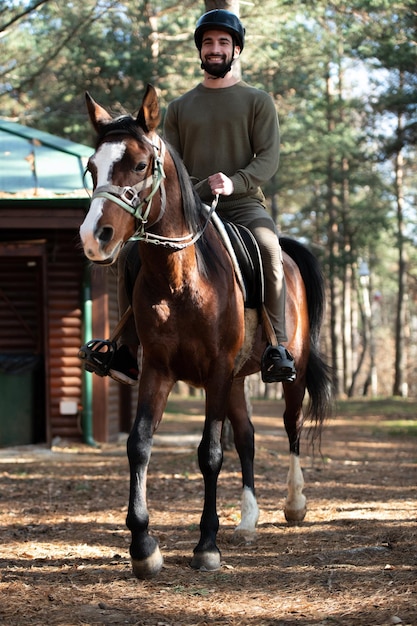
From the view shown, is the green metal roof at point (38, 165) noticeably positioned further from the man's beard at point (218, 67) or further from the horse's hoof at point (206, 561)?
the horse's hoof at point (206, 561)

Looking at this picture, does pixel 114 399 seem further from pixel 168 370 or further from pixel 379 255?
pixel 379 255

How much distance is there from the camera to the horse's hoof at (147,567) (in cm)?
514

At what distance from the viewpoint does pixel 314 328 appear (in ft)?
26.9

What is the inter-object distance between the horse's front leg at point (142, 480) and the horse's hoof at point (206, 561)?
0.94ft

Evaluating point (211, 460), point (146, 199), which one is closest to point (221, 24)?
point (146, 199)

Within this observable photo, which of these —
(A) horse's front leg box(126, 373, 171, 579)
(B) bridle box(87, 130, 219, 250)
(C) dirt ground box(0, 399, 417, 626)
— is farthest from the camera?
(A) horse's front leg box(126, 373, 171, 579)

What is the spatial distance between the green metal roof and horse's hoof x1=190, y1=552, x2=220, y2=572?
8.58 m

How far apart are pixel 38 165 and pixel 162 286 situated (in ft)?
30.6

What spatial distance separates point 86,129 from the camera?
24328 millimetres

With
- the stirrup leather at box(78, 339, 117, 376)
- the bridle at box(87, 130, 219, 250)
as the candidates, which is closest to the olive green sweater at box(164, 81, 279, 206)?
the bridle at box(87, 130, 219, 250)

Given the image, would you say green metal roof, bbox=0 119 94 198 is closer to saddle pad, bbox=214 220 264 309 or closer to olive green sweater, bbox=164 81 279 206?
olive green sweater, bbox=164 81 279 206

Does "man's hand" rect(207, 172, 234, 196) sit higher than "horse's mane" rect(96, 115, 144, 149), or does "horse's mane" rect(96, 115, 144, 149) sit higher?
"horse's mane" rect(96, 115, 144, 149)

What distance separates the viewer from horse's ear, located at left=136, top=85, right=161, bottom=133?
4895 mm

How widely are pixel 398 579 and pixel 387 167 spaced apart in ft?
107
